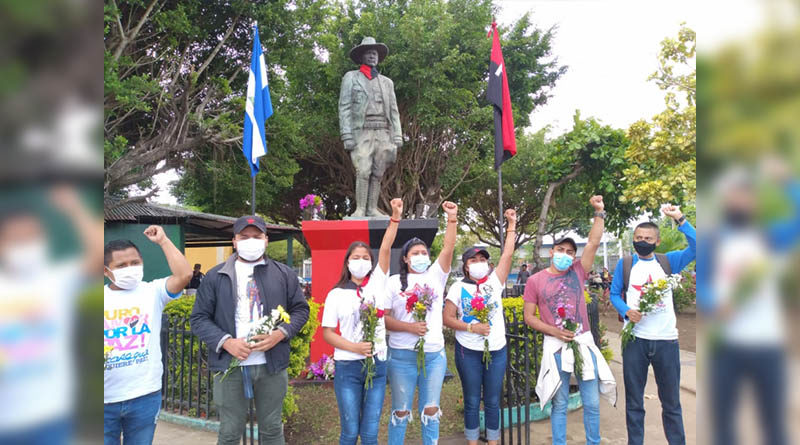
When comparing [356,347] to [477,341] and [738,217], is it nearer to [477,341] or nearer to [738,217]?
[477,341]

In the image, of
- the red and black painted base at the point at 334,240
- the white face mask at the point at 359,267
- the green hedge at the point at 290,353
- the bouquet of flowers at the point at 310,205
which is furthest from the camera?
the bouquet of flowers at the point at 310,205

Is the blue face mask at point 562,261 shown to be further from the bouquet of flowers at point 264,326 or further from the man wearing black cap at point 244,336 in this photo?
the bouquet of flowers at point 264,326

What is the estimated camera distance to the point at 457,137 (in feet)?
55.1

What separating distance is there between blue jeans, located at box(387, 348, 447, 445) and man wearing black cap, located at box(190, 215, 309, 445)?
2.52 ft

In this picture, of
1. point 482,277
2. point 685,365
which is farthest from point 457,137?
point 482,277

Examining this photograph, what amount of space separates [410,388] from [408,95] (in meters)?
12.8

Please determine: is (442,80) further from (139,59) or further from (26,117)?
(26,117)

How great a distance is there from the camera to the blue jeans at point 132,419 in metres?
2.75

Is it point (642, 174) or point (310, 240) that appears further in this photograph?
point (642, 174)

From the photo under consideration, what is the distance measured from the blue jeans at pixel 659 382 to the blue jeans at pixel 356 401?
186 cm

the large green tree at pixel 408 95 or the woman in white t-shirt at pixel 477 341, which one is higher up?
the large green tree at pixel 408 95

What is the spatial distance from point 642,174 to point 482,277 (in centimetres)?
830

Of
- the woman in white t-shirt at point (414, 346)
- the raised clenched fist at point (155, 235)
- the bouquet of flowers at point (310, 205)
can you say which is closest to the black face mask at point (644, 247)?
the woman in white t-shirt at point (414, 346)

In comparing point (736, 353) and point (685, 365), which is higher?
point (736, 353)
